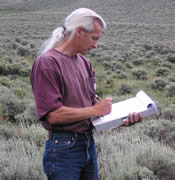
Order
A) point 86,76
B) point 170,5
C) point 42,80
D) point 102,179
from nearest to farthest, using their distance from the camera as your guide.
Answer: point 42,80
point 86,76
point 102,179
point 170,5

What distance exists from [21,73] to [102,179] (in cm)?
829

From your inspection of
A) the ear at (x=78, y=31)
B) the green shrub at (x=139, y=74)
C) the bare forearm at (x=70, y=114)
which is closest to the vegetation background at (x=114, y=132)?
the green shrub at (x=139, y=74)

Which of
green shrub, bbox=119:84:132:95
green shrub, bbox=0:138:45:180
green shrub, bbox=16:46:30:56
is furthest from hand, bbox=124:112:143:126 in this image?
green shrub, bbox=16:46:30:56

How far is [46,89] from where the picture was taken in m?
1.67

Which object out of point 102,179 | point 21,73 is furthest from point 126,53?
point 102,179

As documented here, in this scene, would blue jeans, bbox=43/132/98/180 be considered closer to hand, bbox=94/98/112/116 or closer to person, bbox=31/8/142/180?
person, bbox=31/8/142/180

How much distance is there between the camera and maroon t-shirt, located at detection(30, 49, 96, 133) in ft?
5.50

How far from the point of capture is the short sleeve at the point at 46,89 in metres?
1.67

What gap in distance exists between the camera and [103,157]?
3588 mm

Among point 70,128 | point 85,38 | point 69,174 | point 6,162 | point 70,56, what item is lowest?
point 6,162

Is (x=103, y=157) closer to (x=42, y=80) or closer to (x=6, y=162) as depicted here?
(x=6, y=162)

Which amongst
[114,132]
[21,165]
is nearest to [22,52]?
[114,132]

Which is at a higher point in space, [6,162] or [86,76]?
[86,76]

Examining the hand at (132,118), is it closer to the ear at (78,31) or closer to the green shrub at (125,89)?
the ear at (78,31)
